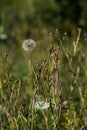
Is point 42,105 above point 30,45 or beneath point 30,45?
beneath

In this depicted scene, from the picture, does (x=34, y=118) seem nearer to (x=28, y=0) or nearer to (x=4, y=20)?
(x=4, y=20)

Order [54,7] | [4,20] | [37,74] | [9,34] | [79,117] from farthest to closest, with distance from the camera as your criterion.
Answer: [54,7]
[9,34]
[4,20]
[79,117]
[37,74]

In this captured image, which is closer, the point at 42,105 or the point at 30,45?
the point at 42,105

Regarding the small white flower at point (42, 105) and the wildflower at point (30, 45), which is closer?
the small white flower at point (42, 105)

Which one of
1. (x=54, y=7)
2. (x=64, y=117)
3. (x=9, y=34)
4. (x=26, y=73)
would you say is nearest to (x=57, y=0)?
(x=54, y=7)

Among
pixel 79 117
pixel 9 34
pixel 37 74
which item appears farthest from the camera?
pixel 9 34

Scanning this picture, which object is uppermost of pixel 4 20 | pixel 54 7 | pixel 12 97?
pixel 12 97

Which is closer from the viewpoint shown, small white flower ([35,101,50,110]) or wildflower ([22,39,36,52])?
small white flower ([35,101,50,110])

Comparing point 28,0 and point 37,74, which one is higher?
point 37,74

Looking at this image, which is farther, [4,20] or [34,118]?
[4,20]

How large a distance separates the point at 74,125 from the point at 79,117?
0.24 metres

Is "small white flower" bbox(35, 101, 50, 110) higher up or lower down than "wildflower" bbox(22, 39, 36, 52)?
lower down

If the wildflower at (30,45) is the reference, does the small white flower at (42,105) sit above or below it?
below

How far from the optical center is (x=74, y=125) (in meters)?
2.97
